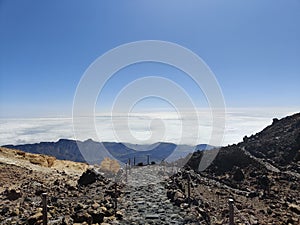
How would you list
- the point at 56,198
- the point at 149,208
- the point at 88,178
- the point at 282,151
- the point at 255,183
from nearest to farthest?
the point at 149,208, the point at 56,198, the point at 255,183, the point at 88,178, the point at 282,151

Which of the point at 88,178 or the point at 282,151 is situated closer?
the point at 88,178

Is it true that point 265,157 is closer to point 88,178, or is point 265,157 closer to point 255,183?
point 255,183

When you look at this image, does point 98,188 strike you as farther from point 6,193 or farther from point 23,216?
point 23,216

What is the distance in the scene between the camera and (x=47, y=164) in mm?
35938

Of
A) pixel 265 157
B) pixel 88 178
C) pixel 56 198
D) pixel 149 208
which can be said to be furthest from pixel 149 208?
pixel 265 157

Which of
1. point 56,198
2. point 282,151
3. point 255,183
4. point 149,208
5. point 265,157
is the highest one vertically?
point 282,151

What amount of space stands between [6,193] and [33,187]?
2.47 metres

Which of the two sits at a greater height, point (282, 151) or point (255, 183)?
point (282, 151)

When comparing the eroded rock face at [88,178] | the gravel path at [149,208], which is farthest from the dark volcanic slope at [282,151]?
the eroded rock face at [88,178]

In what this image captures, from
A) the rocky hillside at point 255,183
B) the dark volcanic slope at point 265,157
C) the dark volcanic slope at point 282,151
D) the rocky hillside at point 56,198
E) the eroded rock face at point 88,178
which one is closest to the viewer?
the rocky hillside at point 56,198

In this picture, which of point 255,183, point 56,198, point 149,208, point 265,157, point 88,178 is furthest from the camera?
point 265,157

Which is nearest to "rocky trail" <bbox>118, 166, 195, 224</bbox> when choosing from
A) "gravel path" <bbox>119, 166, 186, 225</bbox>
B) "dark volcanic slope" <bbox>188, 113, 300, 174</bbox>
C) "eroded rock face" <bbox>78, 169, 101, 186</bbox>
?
"gravel path" <bbox>119, 166, 186, 225</bbox>

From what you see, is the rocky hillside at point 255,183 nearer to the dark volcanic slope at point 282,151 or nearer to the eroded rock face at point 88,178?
the dark volcanic slope at point 282,151

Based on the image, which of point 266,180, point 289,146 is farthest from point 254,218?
point 289,146
